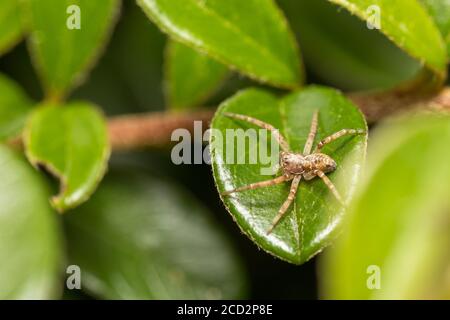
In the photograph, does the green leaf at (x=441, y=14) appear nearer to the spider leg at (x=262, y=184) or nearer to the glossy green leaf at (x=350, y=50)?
the spider leg at (x=262, y=184)

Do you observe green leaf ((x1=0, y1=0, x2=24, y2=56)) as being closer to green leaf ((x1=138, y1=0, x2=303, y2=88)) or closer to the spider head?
green leaf ((x1=138, y1=0, x2=303, y2=88))

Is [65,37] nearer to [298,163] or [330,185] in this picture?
[298,163]

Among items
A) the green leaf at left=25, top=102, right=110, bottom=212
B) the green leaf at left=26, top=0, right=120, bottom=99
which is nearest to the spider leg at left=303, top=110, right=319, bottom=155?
the green leaf at left=25, top=102, right=110, bottom=212

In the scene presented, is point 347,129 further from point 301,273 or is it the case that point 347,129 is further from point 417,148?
point 301,273

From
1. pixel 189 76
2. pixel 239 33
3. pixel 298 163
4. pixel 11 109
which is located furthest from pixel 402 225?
pixel 11 109

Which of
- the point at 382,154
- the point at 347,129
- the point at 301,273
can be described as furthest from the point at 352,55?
the point at 382,154

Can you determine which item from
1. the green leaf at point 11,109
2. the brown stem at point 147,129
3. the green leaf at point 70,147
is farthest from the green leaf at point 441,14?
the green leaf at point 11,109

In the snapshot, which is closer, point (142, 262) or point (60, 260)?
point (60, 260)
